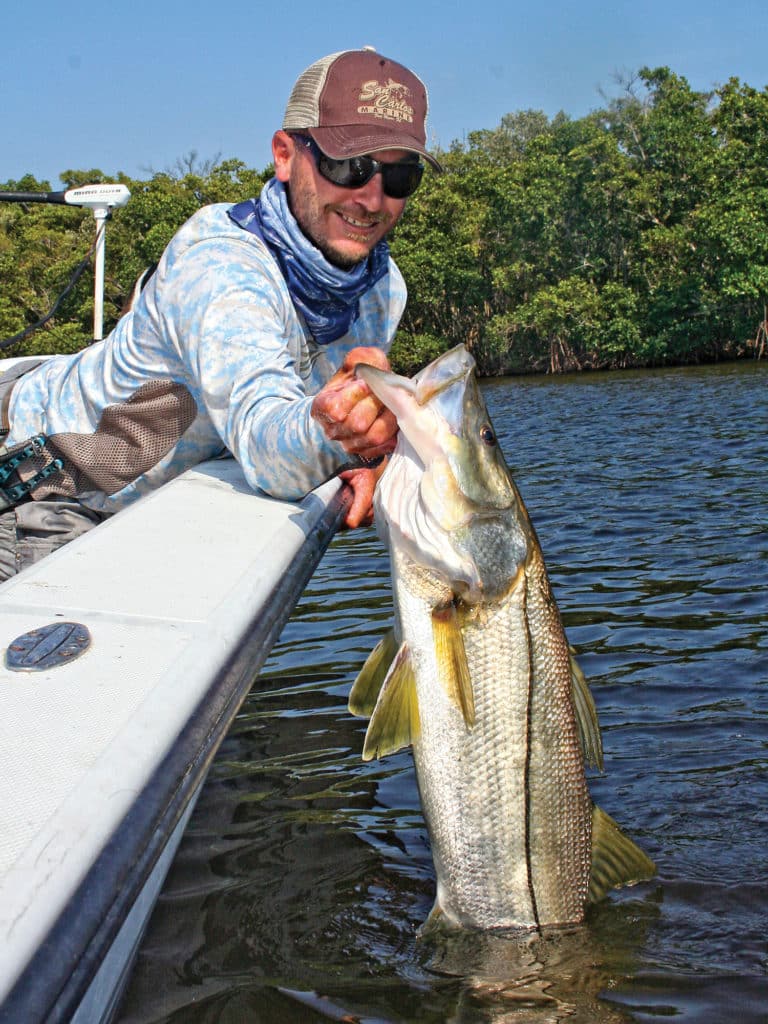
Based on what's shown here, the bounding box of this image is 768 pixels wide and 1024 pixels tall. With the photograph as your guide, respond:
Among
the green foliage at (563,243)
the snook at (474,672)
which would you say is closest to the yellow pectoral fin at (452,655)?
the snook at (474,672)

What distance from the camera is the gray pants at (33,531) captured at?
4082mm

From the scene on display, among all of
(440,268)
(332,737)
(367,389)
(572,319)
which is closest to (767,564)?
(332,737)

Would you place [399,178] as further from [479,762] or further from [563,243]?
[563,243]

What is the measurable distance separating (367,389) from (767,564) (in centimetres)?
586

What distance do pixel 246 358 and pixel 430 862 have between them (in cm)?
185

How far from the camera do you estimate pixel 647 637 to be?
636 centimetres

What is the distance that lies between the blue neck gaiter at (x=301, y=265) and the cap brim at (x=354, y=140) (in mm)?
273

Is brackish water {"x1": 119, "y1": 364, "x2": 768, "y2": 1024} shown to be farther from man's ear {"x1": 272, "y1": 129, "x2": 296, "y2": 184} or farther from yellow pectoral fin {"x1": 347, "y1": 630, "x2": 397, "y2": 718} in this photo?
man's ear {"x1": 272, "y1": 129, "x2": 296, "y2": 184}

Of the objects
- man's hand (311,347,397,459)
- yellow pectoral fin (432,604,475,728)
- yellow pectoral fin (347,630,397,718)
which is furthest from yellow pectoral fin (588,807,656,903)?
man's hand (311,347,397,459)

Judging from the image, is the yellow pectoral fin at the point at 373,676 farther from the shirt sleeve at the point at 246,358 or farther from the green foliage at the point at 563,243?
the green foliage at the point at 563,243

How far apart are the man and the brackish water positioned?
49.6 inches

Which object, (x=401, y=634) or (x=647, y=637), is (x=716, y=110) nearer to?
(x=647, y=637)

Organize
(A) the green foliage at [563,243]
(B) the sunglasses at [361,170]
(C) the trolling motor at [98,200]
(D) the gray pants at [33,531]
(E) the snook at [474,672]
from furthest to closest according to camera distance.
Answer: (A) the green foliage at [563,243]
(C) the trolling motor at [98,200]
(D) the gray pants at [33,531]
(B) the sunglasses at [361,170]
(E) the snook at [474,672]

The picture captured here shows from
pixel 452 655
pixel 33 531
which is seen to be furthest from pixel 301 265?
pixel 452 655
